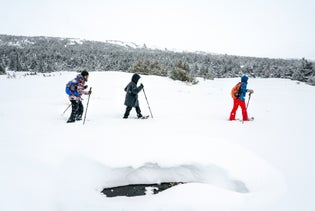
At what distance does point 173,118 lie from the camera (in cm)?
900

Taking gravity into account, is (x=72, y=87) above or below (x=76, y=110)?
above

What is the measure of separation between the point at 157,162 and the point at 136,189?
28.7 inches

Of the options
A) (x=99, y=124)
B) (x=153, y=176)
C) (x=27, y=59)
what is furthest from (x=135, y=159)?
(x=27, y=59)

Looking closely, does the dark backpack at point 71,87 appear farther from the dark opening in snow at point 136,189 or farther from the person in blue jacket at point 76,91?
the dark opening in snow at point 136,189

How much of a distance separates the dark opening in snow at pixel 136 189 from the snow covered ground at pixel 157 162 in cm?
12

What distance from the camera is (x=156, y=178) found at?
17.7 ft

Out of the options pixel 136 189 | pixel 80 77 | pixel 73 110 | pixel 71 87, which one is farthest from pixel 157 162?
pixel 80 77

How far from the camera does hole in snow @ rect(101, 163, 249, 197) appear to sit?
5.06 metres

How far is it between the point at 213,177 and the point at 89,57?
212 ft

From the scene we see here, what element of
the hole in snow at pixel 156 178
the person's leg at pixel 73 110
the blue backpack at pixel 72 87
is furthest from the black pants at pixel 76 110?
the hole in snow at pixel 156 178

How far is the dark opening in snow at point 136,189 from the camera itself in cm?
498

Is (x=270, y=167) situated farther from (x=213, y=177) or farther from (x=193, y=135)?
(x=193, y=135)

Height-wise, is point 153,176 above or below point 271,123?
below

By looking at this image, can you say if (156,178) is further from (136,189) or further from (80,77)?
(80,77)
